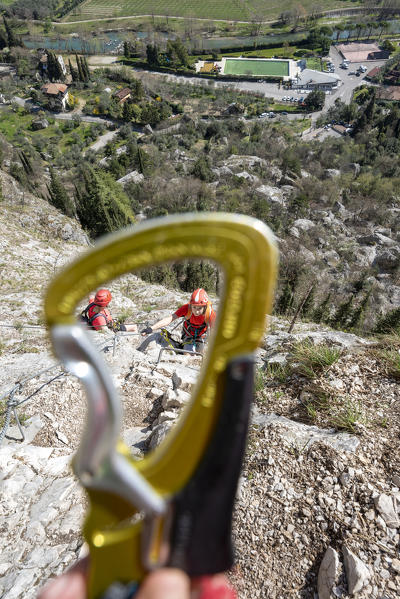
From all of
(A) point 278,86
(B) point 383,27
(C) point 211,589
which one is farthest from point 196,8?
(C) point 211,589

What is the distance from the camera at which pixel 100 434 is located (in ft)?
5.65

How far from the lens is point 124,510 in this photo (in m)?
1.80

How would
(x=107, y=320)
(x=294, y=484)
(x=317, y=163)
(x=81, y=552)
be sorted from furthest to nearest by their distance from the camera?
(x=317, y=163), (x=107, y=320), (x=294, y=484), (x=81, y=552)

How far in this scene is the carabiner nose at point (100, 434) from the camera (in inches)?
67.5

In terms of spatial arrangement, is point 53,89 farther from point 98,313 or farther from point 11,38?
point 98,313

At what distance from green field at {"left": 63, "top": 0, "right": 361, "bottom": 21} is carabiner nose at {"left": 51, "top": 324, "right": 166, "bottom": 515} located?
17453 cm

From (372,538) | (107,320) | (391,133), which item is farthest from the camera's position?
(391,133)

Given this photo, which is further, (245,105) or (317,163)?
(245,105)

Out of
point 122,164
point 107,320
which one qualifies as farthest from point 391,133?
point 107,320

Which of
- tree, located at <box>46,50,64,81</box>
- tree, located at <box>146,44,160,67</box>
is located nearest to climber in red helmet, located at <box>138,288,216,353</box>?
tree, located at <box>46,50,64,81</box>

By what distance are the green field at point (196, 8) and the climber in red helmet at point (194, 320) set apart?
17006 cm

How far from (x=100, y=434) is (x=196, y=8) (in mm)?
190172

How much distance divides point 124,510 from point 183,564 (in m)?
0.42

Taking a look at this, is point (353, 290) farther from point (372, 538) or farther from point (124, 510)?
point (124, 510)
